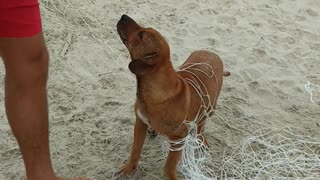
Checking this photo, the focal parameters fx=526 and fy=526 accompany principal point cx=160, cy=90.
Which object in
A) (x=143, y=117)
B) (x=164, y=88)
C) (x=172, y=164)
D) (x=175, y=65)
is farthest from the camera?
(x=175, y=65)

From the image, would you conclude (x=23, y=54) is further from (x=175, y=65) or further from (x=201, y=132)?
(x=175, y=65)

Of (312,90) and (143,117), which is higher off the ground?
(143,117)

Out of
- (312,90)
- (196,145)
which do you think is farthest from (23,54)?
(312,90)

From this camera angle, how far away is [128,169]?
276 cm

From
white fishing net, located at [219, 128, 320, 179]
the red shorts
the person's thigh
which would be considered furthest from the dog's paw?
the red shorts

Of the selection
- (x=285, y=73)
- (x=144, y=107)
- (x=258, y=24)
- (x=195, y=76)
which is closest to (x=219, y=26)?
(x=258, y=24)

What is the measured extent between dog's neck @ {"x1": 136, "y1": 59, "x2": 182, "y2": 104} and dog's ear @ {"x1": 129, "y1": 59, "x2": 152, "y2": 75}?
0.05 m

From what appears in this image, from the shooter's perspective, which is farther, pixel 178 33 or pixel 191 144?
pixel 178 33

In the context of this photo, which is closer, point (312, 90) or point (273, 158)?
point (273, 158)

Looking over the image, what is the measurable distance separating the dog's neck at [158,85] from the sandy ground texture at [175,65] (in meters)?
0.57

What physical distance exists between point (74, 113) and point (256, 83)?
50.2 inches

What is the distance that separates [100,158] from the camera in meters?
2.89

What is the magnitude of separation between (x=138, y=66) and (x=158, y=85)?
155 mm

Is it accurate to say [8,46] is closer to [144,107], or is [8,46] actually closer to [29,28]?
[29,28]
